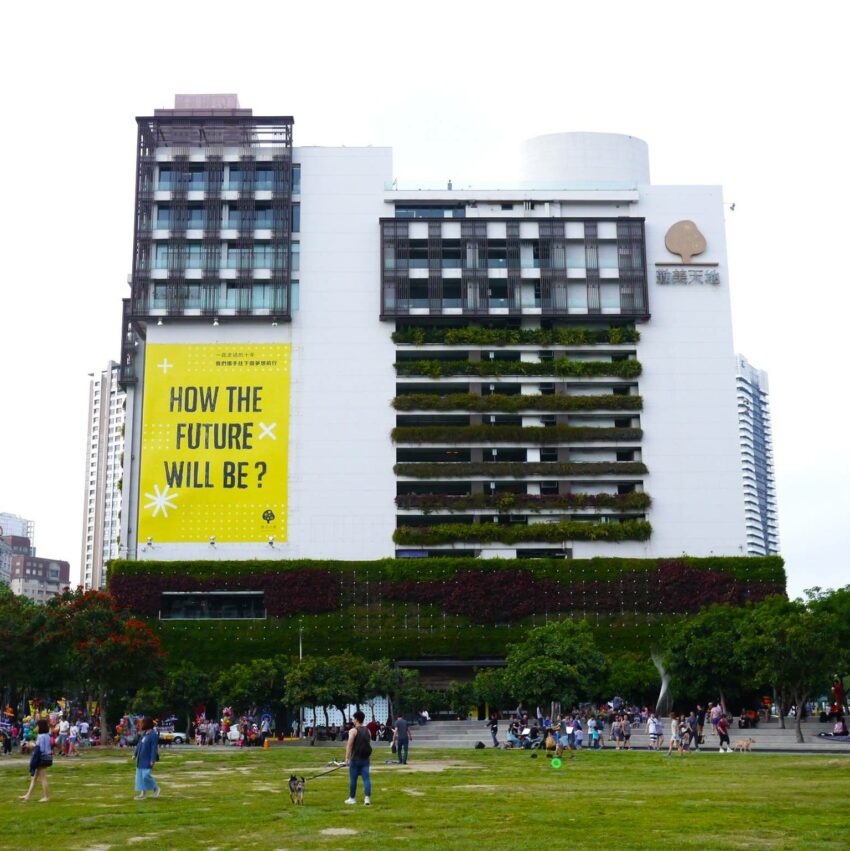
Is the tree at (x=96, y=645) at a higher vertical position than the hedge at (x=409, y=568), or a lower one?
lower

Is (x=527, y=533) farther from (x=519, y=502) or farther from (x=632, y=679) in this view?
(x=632, y=679)

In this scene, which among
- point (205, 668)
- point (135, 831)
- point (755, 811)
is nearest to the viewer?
point (135, 831)

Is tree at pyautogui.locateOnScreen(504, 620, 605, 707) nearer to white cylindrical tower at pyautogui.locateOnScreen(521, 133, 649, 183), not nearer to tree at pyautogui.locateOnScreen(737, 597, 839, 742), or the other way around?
tree at pyautogui.locateOnScreen(737, 597, 839, 742)

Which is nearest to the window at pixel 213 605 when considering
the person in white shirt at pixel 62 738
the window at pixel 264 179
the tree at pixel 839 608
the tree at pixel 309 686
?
the tree at pixel 309 686

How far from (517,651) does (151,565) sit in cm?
3301

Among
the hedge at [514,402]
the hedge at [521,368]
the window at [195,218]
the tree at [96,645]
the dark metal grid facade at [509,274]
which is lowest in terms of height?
the tree at [96,645]

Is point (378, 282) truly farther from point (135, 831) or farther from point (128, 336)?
point (135, 831)

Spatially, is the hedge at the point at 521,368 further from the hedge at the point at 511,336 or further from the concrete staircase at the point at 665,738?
the concrete staircase at the point at 665,738

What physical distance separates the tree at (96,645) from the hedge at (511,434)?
33664mm

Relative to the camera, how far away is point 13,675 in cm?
6600

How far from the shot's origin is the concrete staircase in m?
53.8

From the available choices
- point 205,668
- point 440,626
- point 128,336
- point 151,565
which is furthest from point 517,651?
point 128,336

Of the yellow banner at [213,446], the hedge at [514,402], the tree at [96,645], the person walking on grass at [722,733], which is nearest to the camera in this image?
the person walking on grass at [722,733]

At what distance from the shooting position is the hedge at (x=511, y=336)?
3782 inches
